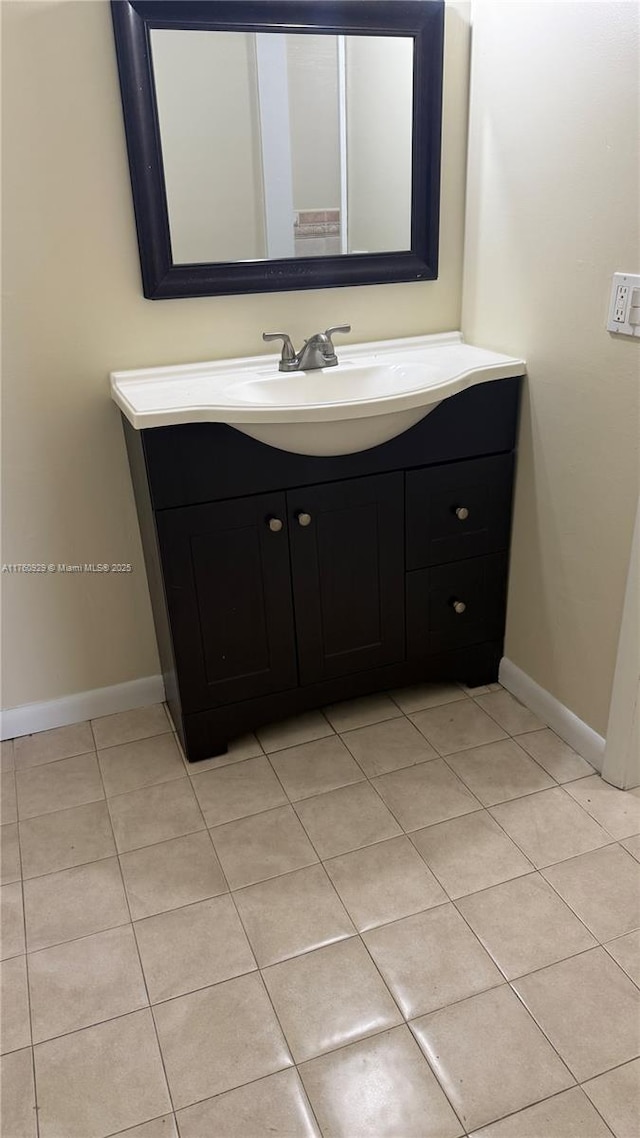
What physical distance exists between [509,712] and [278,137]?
1519 mm

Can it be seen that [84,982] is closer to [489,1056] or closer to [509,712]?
[489,1056]

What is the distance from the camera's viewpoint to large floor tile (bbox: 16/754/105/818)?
76.9 inches

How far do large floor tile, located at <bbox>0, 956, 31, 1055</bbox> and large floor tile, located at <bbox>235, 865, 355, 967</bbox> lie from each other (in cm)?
41

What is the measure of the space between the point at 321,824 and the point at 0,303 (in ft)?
4.42

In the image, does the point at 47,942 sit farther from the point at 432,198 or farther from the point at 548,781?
the point at 432,198

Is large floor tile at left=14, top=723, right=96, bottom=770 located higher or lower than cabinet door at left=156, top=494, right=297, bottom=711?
lower

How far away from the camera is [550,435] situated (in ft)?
6.34

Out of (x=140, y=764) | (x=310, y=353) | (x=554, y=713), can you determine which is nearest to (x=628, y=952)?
(x=554, y=713)

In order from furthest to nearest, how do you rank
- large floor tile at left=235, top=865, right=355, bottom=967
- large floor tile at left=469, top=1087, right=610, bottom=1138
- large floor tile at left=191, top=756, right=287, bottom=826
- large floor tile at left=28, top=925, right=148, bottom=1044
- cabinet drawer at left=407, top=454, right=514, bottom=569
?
cabinet drawer at left=407, top=454, right=514, bottom=569, large floor tile at left=191, top=756, right=287, bottom=826, large floor tile at left=235, top=865, right=355, bottom=967, large floor tile at left=28, top=925, right=148, bottom=1044, large floor tile at left=469, top=1087, right=610, bottom=1138

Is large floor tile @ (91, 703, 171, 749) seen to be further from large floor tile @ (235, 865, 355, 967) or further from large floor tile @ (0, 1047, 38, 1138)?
large floor tile @ (0, 1047, 38, 1138)

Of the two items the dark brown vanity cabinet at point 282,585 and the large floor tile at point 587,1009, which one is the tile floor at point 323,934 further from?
the dark brown vanity cabinet at point 282,585

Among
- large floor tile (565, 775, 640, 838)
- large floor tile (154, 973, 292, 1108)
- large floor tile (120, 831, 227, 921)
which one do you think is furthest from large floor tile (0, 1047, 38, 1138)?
large floor tile (565, 775, 640, 838)

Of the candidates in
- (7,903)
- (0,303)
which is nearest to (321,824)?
(7,903)

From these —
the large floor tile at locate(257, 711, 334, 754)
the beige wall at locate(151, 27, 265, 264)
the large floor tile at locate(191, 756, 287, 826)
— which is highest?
the beige wall at locate(151, 27, 265, 264)
